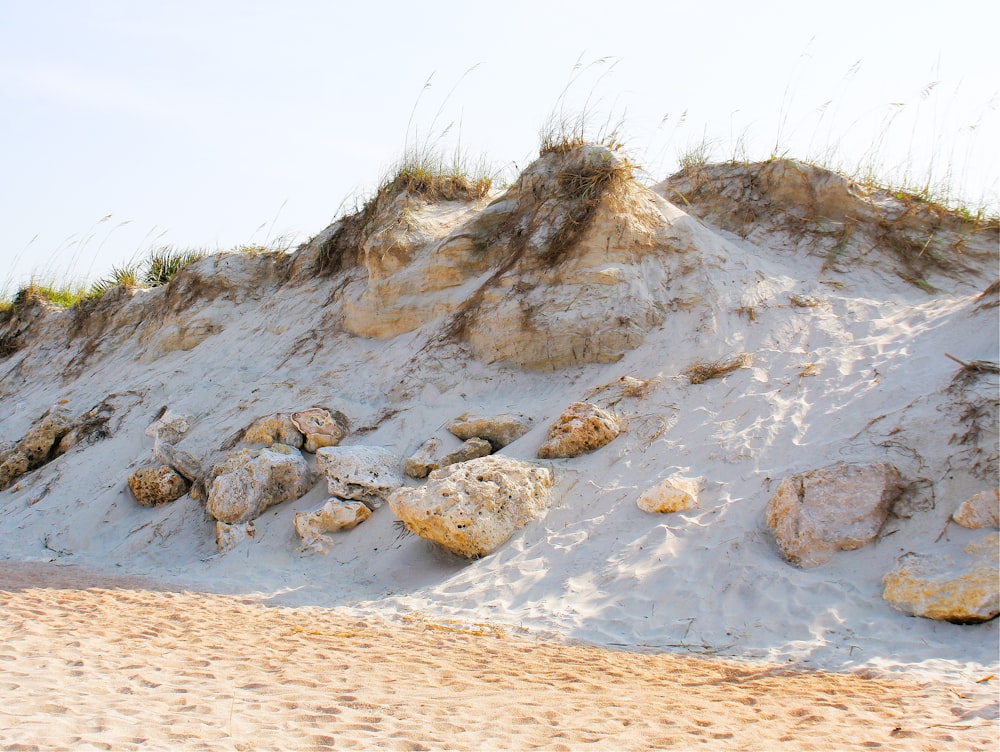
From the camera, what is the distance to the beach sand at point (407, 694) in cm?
301

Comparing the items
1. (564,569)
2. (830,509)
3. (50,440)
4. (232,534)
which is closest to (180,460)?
(232,534)

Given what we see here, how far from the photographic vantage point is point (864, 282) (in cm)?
802

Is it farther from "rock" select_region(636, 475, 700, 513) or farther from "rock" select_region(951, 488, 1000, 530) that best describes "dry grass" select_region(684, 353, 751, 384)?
"rock" select_region(951, 488, 1000, 530)

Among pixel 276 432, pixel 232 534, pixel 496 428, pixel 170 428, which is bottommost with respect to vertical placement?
pixel 232 534

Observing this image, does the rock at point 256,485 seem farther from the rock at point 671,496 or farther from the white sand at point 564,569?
the rock at point 671,496

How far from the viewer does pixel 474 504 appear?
5.89 metres

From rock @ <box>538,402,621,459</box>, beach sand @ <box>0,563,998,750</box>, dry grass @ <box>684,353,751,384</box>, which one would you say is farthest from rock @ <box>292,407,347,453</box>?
dry grass @ <box>684,353,751,384</box>

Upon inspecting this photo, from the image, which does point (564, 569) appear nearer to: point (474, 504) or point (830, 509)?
point (474, 504)

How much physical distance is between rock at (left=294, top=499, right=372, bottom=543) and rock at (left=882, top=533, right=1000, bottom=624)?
3.87 metres

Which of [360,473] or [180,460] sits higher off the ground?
[360,473]

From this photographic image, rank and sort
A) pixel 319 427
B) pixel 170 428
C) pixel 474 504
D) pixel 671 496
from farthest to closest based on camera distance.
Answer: pixel 170 428
pixel 319 427
pixel 474 504
pixel 671 496

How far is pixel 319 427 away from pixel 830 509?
448cm

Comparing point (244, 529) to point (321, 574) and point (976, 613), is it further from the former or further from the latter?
point (976, 613)

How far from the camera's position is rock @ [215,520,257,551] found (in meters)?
6.88
